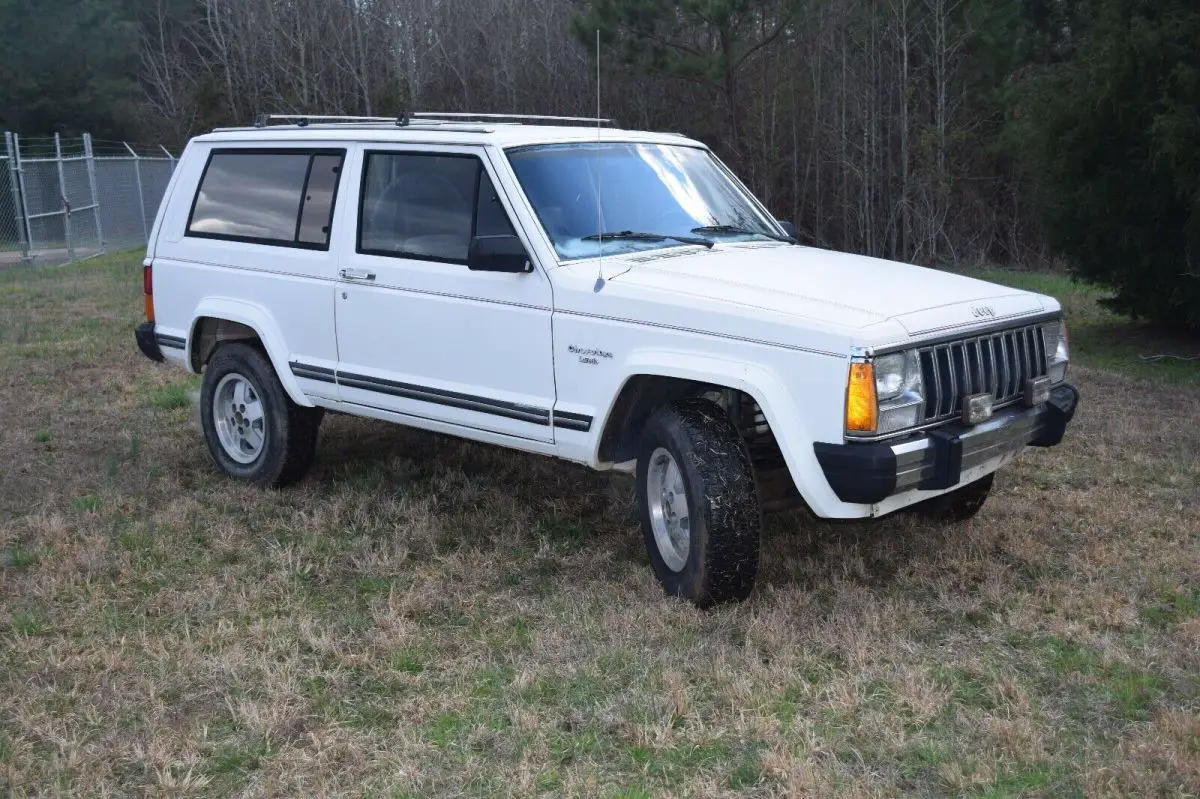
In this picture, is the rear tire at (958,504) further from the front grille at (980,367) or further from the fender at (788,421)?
the fender at (788,421)

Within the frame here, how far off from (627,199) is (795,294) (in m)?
1.27

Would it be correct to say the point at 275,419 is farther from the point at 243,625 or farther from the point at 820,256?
the point at 820,256

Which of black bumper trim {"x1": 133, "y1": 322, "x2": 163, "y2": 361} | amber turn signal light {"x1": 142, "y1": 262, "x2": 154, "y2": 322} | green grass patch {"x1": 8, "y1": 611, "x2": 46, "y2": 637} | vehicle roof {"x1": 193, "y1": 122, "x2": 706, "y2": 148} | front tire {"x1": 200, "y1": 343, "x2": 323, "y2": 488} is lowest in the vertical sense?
green grass patch {"x1": 8, "y1": 611, "x2": 46, "y2": 637}

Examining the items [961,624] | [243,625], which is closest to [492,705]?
[243,625]

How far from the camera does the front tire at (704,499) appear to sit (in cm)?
458

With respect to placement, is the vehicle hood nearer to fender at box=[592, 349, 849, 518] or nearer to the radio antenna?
the radio antenna

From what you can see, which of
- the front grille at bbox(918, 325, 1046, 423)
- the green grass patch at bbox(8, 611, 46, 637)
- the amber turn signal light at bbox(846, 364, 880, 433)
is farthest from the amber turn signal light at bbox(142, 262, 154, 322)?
the front grille at bbox(918, 325, 1046, 423)

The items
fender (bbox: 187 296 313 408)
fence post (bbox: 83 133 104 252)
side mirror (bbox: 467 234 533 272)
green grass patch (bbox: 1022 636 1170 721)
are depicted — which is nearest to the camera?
green grass patch (bbox: 1022 636 1170 721)

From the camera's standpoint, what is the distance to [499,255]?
199 inches

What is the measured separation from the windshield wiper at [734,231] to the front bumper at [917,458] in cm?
158

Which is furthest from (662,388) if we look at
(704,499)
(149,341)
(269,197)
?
(149,341)

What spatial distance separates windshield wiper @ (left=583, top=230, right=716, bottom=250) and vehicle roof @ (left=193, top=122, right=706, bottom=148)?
0.58m

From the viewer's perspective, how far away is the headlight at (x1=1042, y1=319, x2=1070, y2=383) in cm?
527

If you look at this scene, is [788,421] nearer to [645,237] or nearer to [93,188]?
[645,237]
